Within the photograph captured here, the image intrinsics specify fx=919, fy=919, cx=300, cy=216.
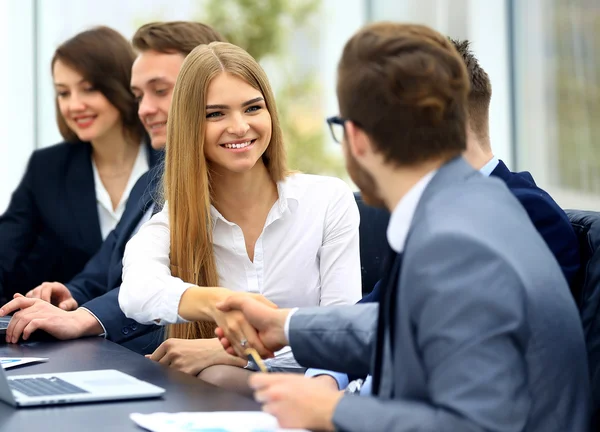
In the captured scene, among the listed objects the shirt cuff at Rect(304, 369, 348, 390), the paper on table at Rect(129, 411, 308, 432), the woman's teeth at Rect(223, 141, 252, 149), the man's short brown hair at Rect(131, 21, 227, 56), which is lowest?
the shirt cuff at Rect(304, 369, 348, 390)

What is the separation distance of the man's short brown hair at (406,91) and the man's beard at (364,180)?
0.06m

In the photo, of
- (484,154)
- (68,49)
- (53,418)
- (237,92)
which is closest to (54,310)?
(237,92)

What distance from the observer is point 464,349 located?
3.67 ft

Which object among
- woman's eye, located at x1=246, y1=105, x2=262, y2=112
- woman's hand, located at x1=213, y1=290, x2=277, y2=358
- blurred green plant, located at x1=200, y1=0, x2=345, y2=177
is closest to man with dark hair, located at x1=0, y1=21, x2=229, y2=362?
woman's hand, located at x1=213, y1=290, x2=277, y2=358

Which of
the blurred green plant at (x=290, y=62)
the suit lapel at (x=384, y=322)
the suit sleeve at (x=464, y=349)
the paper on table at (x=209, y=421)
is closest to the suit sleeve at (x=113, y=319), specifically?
the paper on table at (x=209, y=421)

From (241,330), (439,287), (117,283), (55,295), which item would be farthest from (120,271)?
(439,287)

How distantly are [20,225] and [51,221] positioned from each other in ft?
A: 0.46

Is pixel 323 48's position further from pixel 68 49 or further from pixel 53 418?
pixel 53 418

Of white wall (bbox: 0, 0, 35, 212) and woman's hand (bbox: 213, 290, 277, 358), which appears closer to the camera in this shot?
woman's hand (bbox: 213, 290, 277, 358)

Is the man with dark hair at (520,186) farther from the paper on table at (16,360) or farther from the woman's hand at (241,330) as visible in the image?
the paper on table at (16,360)

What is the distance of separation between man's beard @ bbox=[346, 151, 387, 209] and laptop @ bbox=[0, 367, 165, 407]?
51cm

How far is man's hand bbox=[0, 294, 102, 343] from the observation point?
2.30 metres

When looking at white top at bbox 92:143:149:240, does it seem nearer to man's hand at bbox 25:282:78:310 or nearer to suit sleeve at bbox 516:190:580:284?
man's hand at bbox 25:282:78:310

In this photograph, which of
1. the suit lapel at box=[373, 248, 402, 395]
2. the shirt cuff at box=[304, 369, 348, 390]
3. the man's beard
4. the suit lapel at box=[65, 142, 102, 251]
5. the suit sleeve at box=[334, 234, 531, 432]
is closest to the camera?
the suit sleeve at box=[334, 234, 531, 432]
